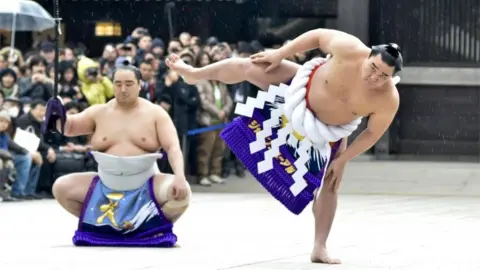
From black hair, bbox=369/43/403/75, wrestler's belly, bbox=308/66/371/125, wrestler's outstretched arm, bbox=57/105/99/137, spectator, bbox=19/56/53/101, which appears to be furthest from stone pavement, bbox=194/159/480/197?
black hair, bbox=369/43/403/75

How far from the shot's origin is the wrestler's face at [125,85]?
25.1 feet

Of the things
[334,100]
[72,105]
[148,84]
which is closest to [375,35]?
[148,84]

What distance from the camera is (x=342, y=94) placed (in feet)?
22.3

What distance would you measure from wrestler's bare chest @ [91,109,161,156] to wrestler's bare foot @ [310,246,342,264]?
1.24 metres

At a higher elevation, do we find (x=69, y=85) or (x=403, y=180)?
(x=69, y=85)

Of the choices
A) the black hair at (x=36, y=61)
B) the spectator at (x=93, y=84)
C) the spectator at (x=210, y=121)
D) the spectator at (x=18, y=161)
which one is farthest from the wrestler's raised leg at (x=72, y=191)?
the spectator at (x=210, y=121)

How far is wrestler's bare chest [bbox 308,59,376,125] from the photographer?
6727mm

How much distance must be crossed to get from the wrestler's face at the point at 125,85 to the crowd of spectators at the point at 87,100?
327cm

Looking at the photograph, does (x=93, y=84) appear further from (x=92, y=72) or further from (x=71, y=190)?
(x=71, y=190)

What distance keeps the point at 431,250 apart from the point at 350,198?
13.8 ft

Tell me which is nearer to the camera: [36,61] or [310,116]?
[310,116]

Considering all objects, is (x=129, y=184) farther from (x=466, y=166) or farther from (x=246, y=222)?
(x=466, y=166)

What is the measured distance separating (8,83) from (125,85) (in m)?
4.34

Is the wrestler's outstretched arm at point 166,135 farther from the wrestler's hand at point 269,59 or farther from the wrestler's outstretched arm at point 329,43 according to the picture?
the wrestler's outstretched arm at point 329,43
